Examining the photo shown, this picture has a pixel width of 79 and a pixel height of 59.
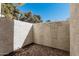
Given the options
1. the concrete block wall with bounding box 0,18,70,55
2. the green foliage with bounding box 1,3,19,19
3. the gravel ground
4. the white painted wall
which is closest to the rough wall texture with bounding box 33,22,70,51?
the concrete block wall with bounding box 0,18,70,55

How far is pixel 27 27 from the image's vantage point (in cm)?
446

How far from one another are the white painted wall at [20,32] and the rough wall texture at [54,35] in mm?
374

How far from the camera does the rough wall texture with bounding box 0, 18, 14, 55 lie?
3.70m

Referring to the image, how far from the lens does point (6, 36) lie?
12.3ft

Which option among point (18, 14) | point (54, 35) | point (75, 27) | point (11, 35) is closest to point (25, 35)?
point (11, 35)

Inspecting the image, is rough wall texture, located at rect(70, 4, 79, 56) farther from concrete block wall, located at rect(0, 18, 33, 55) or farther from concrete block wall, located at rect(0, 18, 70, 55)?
concrete block wall, located at rect(0, 18, 33, 55)

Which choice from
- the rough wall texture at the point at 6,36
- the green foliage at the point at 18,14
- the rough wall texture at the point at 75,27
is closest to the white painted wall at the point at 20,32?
the rough wall texture at the point at 6,36

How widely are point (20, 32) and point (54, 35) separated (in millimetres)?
998

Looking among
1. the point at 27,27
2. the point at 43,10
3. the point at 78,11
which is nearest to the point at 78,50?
the point at 78,11

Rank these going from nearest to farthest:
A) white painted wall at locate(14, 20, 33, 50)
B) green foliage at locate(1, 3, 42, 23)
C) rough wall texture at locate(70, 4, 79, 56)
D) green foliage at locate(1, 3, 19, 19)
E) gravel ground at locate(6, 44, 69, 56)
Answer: rough wall texture at locate(70, 4, 79, 56)
gravel ground at locate(6, 44, 69, 56)
white painted wall at locate(14, 20, 33, 50)
green foliage at locate(1, 3, 19, 19)
green foliage at locate(1, 3, 42, 23)

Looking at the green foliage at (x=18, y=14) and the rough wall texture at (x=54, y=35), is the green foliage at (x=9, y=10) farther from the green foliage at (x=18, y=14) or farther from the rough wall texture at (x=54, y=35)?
the rough wall texture at (x=54, y=35)

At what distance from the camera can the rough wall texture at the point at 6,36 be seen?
3.70m

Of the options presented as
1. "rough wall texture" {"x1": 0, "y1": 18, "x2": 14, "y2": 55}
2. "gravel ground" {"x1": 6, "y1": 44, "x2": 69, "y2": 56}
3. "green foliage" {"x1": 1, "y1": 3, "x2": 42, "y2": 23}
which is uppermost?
"green foliage" {"x1": 1, "y1": 3, "x2": 42, "y2": 23}

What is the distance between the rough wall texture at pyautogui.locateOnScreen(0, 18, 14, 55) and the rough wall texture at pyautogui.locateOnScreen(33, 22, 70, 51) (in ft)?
3.07
